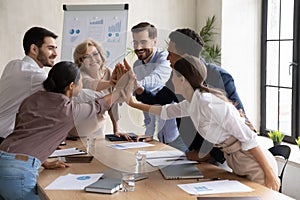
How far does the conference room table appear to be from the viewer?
2.08 metres

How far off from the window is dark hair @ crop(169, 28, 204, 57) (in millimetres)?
1813

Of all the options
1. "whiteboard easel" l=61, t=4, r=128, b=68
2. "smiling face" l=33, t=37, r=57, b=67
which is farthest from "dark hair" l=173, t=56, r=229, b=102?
"whiteboard easel" l=61, t=4, r=128, b=68

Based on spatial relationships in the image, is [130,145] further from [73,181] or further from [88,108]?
[73,181]

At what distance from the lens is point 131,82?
2.89 meters

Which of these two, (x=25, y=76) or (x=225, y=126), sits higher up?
(x=25, y=76)

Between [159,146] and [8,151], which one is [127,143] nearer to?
[159,146]

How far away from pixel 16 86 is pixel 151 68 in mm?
886

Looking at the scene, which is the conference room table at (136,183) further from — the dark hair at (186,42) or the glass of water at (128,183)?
the dark hair at (186,42)

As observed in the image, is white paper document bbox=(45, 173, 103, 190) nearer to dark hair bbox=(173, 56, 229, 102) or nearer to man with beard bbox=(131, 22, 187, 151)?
dark hair bbox=(173, 56, 229, 102)

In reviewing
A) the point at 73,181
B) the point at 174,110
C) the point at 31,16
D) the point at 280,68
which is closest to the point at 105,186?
the point at 73,181

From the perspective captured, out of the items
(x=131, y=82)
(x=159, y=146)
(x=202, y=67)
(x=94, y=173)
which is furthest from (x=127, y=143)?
(x=202, y=67)

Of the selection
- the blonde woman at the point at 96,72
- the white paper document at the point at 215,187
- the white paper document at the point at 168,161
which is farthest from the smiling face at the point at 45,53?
the white paper document at the point at 215,187

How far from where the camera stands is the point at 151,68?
319 centimetres

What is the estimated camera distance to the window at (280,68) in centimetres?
450
